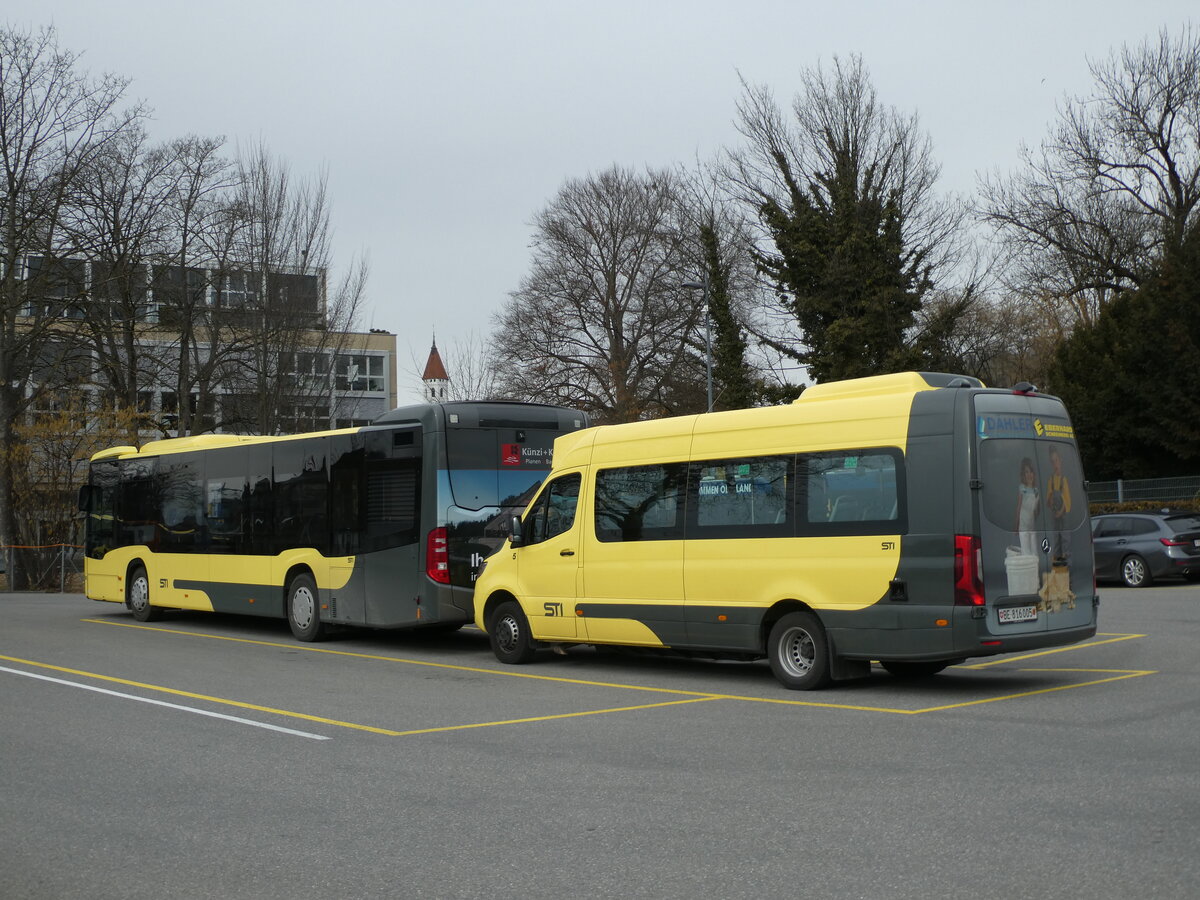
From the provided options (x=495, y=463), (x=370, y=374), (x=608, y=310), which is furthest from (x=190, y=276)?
(x=370, y=374)

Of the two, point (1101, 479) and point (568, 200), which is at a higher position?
point (568, 200)

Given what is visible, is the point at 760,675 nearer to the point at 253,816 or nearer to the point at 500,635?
the point at 500,635

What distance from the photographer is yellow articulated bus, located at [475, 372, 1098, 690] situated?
10.8m

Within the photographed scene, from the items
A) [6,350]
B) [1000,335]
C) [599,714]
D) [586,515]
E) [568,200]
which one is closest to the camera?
[599,714]

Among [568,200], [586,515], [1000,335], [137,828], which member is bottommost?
[137,828]

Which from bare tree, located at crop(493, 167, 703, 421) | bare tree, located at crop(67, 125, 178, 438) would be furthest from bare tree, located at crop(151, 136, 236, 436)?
bare tree, located at crop(493, 167, 703, 421)

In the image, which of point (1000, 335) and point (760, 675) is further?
point (1000, 335)

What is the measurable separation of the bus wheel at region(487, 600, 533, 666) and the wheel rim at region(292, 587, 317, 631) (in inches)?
156

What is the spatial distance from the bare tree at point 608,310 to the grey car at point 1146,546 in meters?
22.9

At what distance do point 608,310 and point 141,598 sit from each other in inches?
1145

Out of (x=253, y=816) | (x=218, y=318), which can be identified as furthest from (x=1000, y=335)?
(x=253, y=816)

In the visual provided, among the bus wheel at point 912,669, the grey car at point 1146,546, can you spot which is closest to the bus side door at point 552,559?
the bus wheel at point 912,669

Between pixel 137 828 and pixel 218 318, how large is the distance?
1378 inches

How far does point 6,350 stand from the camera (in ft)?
114
